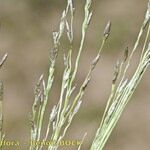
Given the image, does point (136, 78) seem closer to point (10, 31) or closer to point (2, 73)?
point (2, 73)

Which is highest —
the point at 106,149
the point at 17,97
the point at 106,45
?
the point at 106,45

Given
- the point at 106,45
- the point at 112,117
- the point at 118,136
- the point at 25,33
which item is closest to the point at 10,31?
the point at 25,33

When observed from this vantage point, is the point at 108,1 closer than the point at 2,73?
No

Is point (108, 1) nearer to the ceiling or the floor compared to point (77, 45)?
nearer to the ceiling

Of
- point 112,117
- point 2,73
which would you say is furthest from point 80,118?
point 112,117

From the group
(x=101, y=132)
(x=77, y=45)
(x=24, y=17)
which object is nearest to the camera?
(x=101, y=132)

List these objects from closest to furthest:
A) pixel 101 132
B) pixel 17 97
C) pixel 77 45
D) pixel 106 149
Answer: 1. pixel 101 132
2. pixel 106 149
3. pixel 17 97
4. pixel 77 45

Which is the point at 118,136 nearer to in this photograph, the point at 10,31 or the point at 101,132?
the point at 10,31
